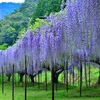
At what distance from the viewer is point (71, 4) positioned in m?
7.62

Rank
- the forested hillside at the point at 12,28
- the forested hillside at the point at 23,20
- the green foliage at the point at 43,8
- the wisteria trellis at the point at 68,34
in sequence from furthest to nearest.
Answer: the forested hillside at the point at 12,28 → the forested hillside at the point at 23,20 → the green foliage at the point at 43,8 → the wisteria trellis at the point at 68,34

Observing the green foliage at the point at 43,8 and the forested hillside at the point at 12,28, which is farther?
the forested hillside at the point at 12,28

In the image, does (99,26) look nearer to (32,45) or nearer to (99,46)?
(99,46)

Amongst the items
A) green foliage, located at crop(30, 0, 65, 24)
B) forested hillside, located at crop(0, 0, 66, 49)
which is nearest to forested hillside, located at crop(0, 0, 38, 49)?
forested hillside, located at crop(0, 0, 66, 49)

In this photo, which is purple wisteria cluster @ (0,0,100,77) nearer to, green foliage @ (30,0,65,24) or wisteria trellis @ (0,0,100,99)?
wisteria trellis @ (0,0,100,99)

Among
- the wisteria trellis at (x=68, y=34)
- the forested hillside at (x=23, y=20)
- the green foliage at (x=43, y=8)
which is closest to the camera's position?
the wisteria trellis at (x=68, y=34)

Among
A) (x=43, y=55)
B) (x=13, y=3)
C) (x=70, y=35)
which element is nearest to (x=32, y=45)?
(x=43, y=55)

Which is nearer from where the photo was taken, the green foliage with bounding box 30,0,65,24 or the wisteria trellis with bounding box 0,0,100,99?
the wisteria trellis with bounding box 0,0,100,99

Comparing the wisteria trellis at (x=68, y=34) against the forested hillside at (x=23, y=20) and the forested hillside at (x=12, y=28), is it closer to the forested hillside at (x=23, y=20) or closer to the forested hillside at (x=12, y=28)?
the forested hillside at (x=23, y=20)

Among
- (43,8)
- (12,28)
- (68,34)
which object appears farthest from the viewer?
(12,28)

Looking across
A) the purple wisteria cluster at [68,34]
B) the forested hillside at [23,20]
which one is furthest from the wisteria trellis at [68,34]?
the forested hillside at [23,20]

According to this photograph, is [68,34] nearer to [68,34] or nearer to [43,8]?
[68,34]

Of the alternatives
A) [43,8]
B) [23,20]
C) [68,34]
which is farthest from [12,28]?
[68,34]

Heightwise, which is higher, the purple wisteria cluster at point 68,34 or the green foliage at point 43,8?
the green foliage at point 43,8
